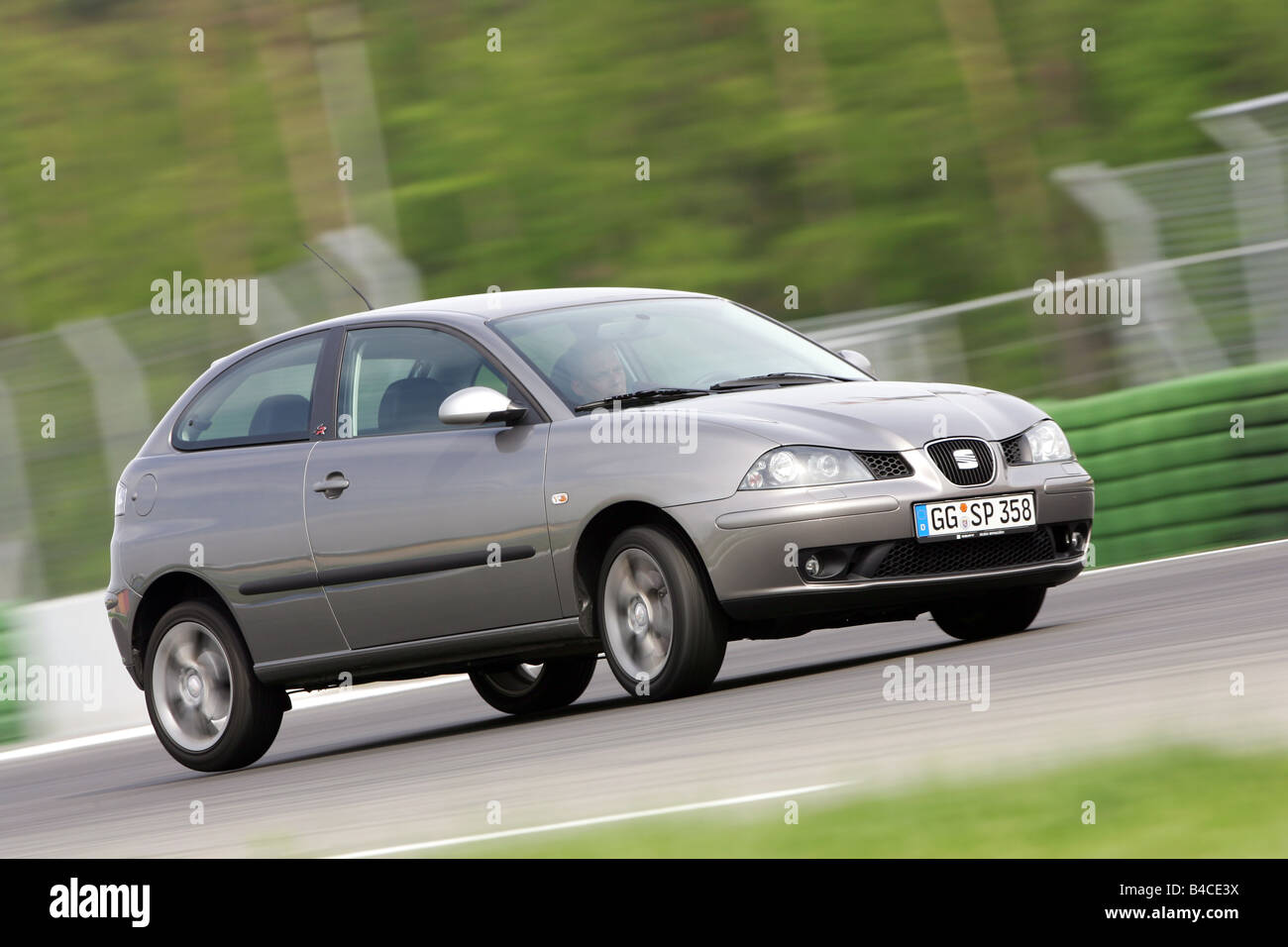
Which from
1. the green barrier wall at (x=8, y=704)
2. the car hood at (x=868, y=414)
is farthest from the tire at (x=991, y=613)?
the green barrier wall at (x=8, y=704)

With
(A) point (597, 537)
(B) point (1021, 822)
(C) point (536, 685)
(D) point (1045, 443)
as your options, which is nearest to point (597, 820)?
(B) point (1021, 822)

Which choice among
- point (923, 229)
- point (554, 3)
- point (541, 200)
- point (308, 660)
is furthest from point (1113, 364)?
point (554, 3)

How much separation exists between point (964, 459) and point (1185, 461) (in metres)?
5.19

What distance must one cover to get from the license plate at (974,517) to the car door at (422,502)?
146cm

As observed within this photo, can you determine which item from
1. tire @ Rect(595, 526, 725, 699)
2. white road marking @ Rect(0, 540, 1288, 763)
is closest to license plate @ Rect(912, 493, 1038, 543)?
tire @ Rect(595, 526, 725, 699)

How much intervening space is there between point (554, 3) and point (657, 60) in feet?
8.17

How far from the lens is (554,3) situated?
1421 inches

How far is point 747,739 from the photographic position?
23.8ft

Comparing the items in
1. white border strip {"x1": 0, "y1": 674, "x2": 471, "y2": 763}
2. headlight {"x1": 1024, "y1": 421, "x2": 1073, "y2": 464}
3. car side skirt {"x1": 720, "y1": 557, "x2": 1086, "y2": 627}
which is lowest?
white border strip {"x1": 0, "y1": 674, "x2": 471, "y2": 763}

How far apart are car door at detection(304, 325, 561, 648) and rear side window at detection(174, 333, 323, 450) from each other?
25cm

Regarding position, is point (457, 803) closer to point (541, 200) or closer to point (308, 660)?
point (308, 660)

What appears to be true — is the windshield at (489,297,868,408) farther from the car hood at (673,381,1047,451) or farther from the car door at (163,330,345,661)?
the car door at (163,330,345,661)

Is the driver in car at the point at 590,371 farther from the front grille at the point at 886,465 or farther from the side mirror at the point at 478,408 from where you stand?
the front grille at the point at 886,465

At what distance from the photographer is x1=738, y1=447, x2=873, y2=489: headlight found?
8.20 m
